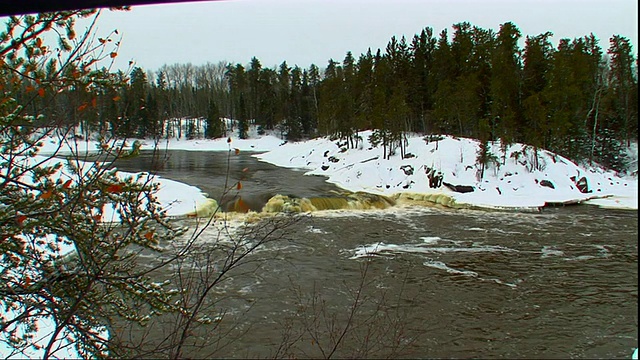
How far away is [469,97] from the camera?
20.7m

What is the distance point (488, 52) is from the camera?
24.2 meters

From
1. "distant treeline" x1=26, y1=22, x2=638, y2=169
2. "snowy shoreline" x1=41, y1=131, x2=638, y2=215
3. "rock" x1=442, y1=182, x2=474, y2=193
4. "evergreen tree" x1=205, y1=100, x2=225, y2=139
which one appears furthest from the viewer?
"evergreen tree" x1=205, y1=100, x2=225, y2=139

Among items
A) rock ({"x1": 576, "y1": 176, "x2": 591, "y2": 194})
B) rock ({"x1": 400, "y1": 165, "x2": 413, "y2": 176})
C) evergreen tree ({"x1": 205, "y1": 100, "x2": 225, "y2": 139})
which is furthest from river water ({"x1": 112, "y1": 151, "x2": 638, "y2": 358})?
evergreen tree ({"x1": 205, "y1": 100, "x2": 225, "y2": 139})

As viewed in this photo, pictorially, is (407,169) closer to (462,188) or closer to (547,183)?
(462,188)

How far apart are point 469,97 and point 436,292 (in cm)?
1635

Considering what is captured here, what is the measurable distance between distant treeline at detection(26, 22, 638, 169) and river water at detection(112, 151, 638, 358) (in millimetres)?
576

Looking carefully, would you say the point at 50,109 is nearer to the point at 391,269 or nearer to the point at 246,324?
the point at 246,324

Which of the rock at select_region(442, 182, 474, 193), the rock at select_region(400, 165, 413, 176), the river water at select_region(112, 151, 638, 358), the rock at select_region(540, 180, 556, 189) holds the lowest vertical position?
the river water at select_region(112, 151, 638, 358)

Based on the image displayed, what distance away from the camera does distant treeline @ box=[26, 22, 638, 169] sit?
2.99m

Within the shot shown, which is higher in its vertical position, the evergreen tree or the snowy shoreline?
the evergreen tree

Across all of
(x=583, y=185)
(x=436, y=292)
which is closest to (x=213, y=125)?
(x=583, y=185)

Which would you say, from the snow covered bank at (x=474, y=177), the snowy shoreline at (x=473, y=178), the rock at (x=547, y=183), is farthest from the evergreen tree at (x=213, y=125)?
the rock at (x=547, y=183)

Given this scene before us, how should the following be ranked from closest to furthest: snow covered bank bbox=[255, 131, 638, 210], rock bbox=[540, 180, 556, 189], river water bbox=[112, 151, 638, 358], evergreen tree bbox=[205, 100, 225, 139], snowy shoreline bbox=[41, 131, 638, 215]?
river water bbox=[112, 151, 638, 358], snowy shoreline bbox=[41, 131, 638, 215], snow covered bank bbox=[255, 131, 638, 210], rock bbox=[540, 180, 556, 189], evergreen tree bbox=[205, 100, 225, 139]

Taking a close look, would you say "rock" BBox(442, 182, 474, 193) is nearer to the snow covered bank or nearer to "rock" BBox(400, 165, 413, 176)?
the snow covered bank
